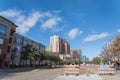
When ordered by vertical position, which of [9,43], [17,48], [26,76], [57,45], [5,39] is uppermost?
[57,45]

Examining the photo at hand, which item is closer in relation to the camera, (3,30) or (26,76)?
(26,76)

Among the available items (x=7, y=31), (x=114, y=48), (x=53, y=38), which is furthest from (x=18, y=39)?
(x=53, y=38)

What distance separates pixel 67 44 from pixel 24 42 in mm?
109288

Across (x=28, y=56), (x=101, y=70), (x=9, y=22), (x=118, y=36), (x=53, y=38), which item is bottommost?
(x=101, y=70)

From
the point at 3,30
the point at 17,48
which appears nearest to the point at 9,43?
the point at 3,30

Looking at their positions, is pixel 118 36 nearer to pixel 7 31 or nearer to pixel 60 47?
pixel 7 31

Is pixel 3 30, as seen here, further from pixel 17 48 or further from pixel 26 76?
pixel 26 76

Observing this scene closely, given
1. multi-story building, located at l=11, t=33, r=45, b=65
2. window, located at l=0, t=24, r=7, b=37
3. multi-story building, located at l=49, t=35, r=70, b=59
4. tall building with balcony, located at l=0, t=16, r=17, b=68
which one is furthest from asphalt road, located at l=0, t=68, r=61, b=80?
multi-story building, located at l=49, t=35, r=70, b=59

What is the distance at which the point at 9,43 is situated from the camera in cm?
5525

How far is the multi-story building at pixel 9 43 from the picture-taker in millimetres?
49219

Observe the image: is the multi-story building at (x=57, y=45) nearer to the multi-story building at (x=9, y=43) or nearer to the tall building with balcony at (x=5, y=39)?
the multi-story building at (x=9, y=43)

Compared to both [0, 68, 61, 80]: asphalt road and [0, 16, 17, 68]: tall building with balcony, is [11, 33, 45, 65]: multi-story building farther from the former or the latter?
[0, 68, 61, 80]: asphalt road

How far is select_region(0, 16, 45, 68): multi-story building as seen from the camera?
49.2 meters

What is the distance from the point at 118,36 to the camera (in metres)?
50.3
